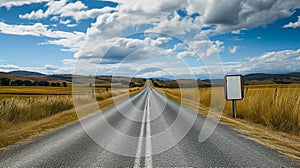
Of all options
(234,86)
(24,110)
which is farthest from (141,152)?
(24,110)

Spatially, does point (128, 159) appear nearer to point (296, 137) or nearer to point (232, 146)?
point (232, 146)

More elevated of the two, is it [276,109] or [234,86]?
[234,86]

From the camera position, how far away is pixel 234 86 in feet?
49.9

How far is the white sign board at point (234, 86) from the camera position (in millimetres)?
15134

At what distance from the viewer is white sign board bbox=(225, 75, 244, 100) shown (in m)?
15.1

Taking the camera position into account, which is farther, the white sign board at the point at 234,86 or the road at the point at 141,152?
the white sign board at the point at 234,86

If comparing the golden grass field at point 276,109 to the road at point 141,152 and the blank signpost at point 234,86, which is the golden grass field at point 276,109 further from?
the road at point 141,152

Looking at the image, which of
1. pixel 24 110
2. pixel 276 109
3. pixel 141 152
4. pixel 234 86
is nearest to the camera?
pixel 141 152

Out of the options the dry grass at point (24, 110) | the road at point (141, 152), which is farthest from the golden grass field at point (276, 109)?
the dry grass at point (24, 110)

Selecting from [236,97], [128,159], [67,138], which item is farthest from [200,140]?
[236,97]

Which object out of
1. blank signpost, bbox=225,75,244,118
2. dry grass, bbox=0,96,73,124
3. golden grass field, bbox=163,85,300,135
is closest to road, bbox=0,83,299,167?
golden grass field, bbox=163,85,300,135

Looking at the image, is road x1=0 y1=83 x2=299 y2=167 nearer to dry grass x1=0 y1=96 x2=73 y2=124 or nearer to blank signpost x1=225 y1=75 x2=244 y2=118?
dry grass x1=0 y1=96 x2=73 y2=124

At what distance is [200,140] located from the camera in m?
8.18

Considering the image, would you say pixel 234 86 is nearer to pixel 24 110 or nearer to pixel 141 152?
pixel 141 152
